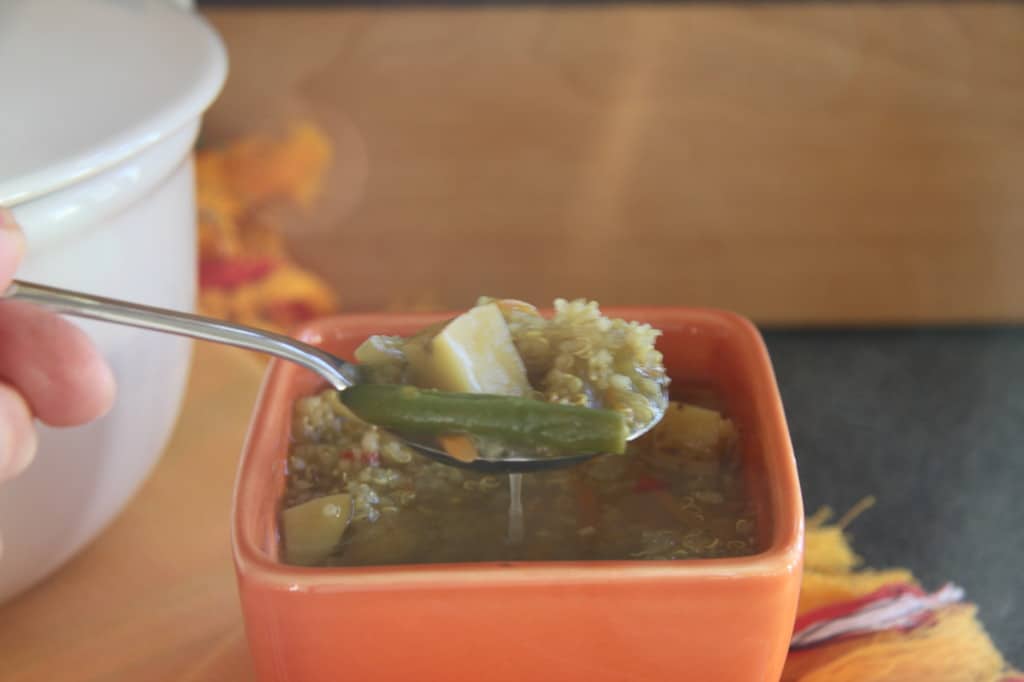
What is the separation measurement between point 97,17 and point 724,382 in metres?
0.40

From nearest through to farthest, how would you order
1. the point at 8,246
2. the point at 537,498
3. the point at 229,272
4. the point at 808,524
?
the point at 8,246 → the point at 537,498 → the point at 808,524 → the point at 229,272

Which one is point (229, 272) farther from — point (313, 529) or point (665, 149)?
point (313, 529)

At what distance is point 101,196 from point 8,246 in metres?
0.10

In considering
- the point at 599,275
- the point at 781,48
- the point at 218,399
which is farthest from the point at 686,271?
the point at 218,399

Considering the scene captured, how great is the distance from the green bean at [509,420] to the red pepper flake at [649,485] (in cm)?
7

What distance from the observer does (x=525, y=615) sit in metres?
0.41

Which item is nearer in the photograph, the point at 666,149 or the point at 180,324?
the point at 180,324

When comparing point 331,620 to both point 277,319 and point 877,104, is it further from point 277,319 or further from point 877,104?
point 877,104

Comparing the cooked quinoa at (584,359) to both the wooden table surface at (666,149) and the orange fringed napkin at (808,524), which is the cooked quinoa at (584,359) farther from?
the wooden table surface at (666,149)

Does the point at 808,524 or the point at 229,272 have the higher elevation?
the point at 808,524

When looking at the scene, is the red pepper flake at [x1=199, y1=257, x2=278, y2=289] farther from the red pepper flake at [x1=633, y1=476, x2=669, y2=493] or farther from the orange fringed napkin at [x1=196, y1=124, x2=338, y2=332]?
the red pepper flake at [x1=633, y1=476, x2=669, y2=493]

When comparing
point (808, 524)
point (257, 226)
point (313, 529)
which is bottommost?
point (257, 226)

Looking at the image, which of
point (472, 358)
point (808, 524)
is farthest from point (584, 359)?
point (808, 524)

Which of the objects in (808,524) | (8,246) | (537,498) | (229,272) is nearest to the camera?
(8,246)
